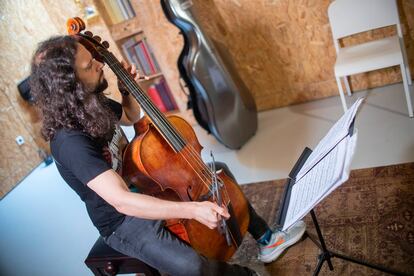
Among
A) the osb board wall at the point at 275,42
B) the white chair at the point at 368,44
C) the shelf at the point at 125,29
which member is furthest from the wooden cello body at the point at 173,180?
the shelf at the point at 125,29

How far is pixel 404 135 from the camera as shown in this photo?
2191 mm

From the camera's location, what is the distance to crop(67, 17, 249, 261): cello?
1438 millimetres

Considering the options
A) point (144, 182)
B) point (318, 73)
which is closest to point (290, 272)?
point (144, 182)

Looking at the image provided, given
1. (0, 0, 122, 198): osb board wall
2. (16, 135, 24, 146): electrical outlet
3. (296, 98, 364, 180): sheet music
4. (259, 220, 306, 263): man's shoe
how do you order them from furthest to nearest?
(16, 135, 24, 146): electrical outlet → (0, 0, 122, 198): osb board wall → (259, 220, 306, 263): man's shoe → (296, 98, 364, 180): sheet music

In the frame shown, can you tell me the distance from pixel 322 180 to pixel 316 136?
5.23 feet

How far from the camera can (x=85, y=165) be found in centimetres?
127

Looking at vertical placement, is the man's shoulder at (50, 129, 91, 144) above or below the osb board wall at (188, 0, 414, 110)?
above

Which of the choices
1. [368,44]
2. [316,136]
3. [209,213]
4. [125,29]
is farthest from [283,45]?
[209,213]

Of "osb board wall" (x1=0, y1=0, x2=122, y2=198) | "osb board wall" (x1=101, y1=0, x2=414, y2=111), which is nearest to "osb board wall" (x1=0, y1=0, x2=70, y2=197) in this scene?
"osb board wall" (x1=0, y1=0, x2=122, y2=198)

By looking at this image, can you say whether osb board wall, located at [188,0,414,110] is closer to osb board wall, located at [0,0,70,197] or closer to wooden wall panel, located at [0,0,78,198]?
wooden wall panel, located at [0,0,78,198]

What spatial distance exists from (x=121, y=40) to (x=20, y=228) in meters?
1.82

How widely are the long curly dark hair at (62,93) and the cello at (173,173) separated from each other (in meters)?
0.13

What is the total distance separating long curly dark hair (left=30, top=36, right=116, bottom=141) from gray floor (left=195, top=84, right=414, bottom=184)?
4.33 feet

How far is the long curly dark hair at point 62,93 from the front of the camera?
134 cm
